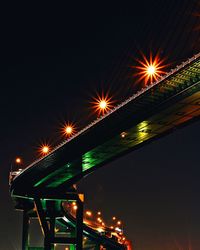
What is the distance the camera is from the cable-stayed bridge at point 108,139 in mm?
29453

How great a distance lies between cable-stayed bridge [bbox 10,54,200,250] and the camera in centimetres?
2945

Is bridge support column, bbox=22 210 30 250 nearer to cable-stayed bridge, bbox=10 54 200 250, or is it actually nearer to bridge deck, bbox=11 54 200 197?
cable-stayed bridge, bbox=10 54 200 250

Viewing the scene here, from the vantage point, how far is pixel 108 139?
1469 inches

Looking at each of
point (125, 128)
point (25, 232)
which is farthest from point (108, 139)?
point (25, 232)

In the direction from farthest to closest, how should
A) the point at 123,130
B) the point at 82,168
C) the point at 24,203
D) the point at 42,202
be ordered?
the point at 24,203 < the point at 42,202 < the point at 82,168 < the point at 123,130

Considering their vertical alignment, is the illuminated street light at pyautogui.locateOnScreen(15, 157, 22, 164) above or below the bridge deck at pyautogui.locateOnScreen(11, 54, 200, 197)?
above

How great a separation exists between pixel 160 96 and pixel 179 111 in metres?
2.12

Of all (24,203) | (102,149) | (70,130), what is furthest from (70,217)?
(102,149)

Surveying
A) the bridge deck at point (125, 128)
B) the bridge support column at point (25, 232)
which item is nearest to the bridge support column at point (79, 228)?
the bridge deck at point (125, 128)

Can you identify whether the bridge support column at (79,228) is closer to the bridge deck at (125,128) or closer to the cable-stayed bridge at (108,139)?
the cable-stayed bridge at (108,139)

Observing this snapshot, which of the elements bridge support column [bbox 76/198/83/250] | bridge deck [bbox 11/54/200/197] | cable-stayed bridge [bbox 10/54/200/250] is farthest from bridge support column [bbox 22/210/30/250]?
bridge support column [bbox 76/198/83/250]

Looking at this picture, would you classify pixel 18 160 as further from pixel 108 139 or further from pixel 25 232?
pixel 108 139

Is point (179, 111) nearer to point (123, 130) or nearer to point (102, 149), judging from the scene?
point (123, 130)

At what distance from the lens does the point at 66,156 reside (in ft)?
141
